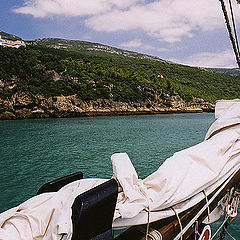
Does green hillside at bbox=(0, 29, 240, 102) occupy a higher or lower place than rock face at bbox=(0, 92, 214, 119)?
higher

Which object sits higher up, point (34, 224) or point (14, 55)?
point (14, 55)

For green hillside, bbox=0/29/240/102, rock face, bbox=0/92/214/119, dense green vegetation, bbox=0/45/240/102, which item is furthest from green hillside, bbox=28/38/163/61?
rock face, bbox=0/92/214/119

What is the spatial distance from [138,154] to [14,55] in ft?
122

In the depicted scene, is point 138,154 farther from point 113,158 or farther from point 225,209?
point 113,158

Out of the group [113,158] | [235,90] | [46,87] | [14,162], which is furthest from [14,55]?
[235,90]

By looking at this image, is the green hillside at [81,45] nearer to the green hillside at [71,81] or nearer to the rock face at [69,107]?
the green hillside at [71,81]

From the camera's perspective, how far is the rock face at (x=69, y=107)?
3316cm

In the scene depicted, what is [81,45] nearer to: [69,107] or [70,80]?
[70,80]

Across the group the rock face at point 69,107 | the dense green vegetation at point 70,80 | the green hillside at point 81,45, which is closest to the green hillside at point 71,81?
the dense green vegetation at point 70,80

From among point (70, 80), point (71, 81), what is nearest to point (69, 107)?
point (71, 81)

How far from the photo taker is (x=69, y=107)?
36.6 meters

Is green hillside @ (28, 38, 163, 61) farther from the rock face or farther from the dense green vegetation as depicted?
the rock face

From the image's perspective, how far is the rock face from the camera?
3316 centimetres

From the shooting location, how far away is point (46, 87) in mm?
36688
